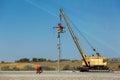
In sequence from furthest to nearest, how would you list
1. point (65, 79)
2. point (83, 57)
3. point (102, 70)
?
point (83, 57) → point (102, 70) → point (65, 79)

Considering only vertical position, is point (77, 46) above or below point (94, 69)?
above

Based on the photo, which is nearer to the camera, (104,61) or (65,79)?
(65,79)

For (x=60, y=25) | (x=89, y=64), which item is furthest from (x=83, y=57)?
(x=60, y=25)

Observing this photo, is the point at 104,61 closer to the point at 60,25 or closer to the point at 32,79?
the point at 60,25

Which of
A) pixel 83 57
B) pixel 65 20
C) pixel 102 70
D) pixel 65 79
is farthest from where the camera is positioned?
pixel 65 20

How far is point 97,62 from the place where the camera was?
254ft

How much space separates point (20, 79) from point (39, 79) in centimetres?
238

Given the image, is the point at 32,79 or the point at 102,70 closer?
the point at 32,79

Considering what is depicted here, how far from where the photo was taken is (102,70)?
74.6 metres

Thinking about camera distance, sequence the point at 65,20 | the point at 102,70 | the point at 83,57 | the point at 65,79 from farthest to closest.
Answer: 1. the point at 65,20
2. the point at 83,57
3. the point at 102,70
4. the point at 65,79

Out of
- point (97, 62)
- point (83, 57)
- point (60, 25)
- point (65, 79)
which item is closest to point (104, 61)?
point (97, 62)

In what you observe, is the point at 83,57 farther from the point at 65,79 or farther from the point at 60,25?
the point at 65,79

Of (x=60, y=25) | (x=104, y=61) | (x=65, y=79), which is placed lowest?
(x=65, y=79)

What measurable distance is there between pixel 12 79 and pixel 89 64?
36.9m
